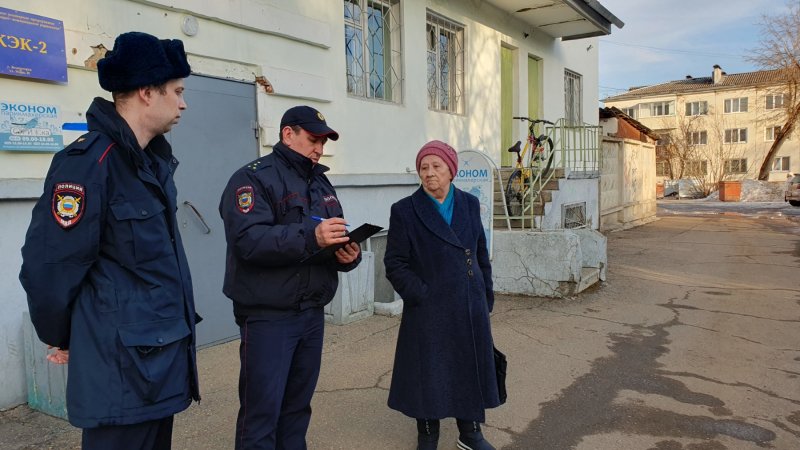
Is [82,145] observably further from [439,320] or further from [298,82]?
[298,82]

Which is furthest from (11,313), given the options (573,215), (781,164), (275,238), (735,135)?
(735,135)

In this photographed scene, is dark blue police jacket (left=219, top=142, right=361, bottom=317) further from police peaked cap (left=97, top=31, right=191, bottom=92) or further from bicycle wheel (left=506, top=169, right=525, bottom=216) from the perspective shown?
bicycle wheel (left=506, top=169, right=525, bottom=216)

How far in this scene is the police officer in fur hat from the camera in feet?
5.28

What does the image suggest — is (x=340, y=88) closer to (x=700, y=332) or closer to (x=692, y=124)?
(x=700, y=332)

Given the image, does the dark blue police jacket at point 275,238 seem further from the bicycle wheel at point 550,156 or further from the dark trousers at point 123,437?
the bicycle wheel at point 550,156

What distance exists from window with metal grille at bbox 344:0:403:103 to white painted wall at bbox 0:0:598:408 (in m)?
0.16

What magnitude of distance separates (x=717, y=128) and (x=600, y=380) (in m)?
52.2

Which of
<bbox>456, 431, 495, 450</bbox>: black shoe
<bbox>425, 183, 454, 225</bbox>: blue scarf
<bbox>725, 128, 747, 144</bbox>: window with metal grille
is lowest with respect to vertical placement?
<bbox>456, 431, 495, 450</bbox>: black shoe

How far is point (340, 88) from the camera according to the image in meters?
6.64

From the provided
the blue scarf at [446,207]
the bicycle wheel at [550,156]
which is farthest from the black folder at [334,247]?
the bicycle wheel at [550,156]

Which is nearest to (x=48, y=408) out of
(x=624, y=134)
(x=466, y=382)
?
(x=466, y=382)

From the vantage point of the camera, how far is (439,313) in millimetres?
3033

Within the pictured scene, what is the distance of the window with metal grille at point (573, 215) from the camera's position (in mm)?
9652

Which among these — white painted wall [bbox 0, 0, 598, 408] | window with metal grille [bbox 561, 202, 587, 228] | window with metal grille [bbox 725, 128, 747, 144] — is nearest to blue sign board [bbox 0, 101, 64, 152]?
white painted wall [bbox 0, 0, 598, 408]
